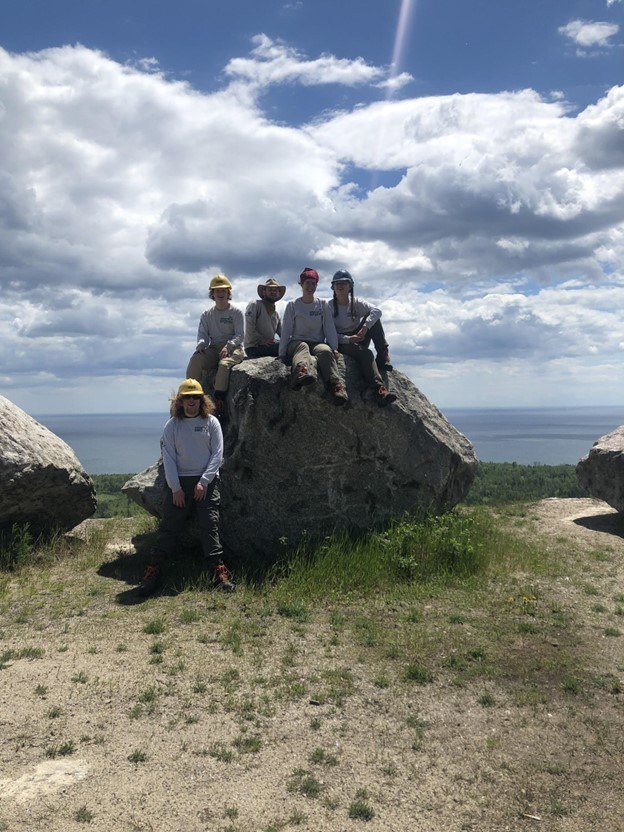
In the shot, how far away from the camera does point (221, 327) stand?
11.0 meters

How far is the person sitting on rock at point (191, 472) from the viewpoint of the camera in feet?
29.6

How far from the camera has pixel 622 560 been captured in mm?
10742

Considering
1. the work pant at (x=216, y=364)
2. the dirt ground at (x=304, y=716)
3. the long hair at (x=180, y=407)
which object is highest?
the work pant at (x=216, y=364)

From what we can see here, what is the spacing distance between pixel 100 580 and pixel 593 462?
10155mm

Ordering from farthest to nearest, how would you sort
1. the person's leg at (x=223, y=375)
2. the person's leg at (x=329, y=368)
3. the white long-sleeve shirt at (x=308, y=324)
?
the person's leg at (x=223, y=375), the white long-sleeve shirt at (x=308, y=324), the person's leg at (x=329, y=368)

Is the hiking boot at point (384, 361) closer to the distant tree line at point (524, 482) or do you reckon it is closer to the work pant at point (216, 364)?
the work pant at point (216, 364)

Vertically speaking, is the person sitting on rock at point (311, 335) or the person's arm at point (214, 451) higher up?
the person sitting on rock at point (311, 335)

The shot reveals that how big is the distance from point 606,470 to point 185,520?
8.93m

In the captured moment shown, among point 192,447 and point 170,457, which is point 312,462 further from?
point 170,457

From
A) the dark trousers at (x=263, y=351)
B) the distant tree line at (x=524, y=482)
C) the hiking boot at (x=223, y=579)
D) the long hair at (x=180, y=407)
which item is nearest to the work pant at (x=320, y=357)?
the dark trousers at (x=263, y=351)

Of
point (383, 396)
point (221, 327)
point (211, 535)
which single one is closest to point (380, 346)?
point (383, 396)

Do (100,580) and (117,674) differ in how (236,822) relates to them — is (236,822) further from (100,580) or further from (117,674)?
(100,580)

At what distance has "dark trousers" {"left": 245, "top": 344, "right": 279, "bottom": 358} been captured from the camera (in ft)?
37.2

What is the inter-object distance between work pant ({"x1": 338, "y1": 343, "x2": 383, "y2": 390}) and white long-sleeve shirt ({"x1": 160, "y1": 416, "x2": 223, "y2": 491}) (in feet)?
9.59
